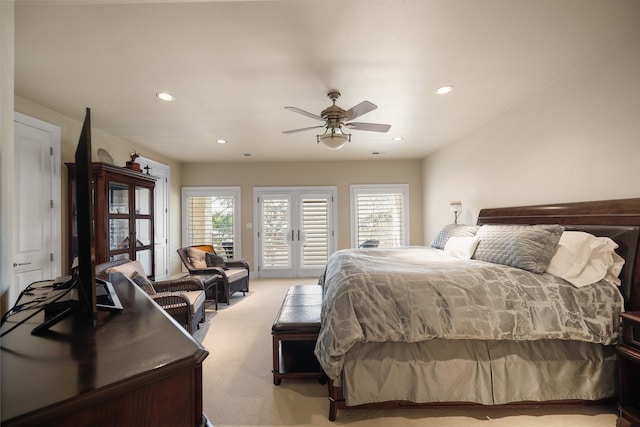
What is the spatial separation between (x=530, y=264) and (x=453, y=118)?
2182 millimetres

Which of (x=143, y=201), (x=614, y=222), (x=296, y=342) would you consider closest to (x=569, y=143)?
(x=614, y=222)

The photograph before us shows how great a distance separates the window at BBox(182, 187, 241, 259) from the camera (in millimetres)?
5793

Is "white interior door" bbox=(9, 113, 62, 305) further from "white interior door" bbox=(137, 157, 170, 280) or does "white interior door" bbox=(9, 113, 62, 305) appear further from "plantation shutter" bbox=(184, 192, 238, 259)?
"plantation shutter" bbox=(184, 192, 238, 259)

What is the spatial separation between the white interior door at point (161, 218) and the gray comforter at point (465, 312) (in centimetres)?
432

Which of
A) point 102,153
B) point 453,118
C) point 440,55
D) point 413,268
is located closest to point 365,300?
point 413,268

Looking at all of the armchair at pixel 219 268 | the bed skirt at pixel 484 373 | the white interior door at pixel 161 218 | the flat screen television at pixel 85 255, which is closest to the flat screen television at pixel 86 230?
the flat screen television at pixel 85 255

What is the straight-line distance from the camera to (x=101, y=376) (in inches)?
24.0

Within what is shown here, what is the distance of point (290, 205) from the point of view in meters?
5.80

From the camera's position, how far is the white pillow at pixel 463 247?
8.67 feet

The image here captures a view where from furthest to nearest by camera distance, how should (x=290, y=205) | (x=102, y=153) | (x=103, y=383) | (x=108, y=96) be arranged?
(x=290, y=205) → (x=102, y=153) → (x=108, y=96) → (x=103, y=383)

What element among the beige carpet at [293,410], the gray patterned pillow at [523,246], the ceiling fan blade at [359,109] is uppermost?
the ceiling fan blade at [359,109]

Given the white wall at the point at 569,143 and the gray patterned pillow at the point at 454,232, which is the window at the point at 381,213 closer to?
the white wall at the point at 569,143

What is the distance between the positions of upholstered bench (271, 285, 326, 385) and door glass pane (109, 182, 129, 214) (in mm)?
2619

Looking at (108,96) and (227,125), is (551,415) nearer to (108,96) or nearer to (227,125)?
(227,125)
